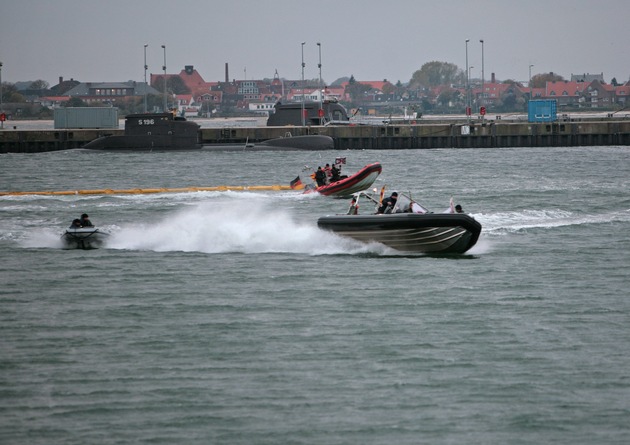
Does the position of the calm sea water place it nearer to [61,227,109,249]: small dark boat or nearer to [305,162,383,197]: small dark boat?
[61,227,109,249]: small dark boat

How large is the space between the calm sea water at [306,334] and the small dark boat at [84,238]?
0.40 meters

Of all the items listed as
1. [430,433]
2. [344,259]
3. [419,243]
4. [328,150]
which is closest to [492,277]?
[419,243]

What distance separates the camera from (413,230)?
29922 mm

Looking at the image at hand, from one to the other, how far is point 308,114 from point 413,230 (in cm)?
8205

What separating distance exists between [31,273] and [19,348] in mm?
9245

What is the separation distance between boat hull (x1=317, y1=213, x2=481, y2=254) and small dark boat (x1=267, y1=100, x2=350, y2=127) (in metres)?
78.7

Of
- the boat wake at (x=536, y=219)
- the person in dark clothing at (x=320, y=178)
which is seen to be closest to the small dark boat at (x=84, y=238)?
the boat wake at (x=536, y=219)

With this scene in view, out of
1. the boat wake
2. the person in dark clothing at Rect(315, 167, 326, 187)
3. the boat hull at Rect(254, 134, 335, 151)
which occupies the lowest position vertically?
Answer: the boat wake

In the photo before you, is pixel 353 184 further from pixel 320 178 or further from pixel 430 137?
pixel 430 137

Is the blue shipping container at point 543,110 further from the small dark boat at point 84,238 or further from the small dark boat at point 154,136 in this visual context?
the small dark boat at point 84,238

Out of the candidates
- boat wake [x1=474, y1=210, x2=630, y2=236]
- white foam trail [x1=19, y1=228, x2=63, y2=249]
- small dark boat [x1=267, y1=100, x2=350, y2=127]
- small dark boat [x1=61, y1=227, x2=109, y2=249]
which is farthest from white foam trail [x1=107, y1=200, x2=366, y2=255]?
small dark boat [x1=267, y1=100, x2=350, y2=127]

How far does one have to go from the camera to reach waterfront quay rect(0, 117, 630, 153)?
328 feet

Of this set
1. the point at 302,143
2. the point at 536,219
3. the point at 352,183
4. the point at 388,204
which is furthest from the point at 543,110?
the point at 388,204

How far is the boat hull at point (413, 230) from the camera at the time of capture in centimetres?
2941
